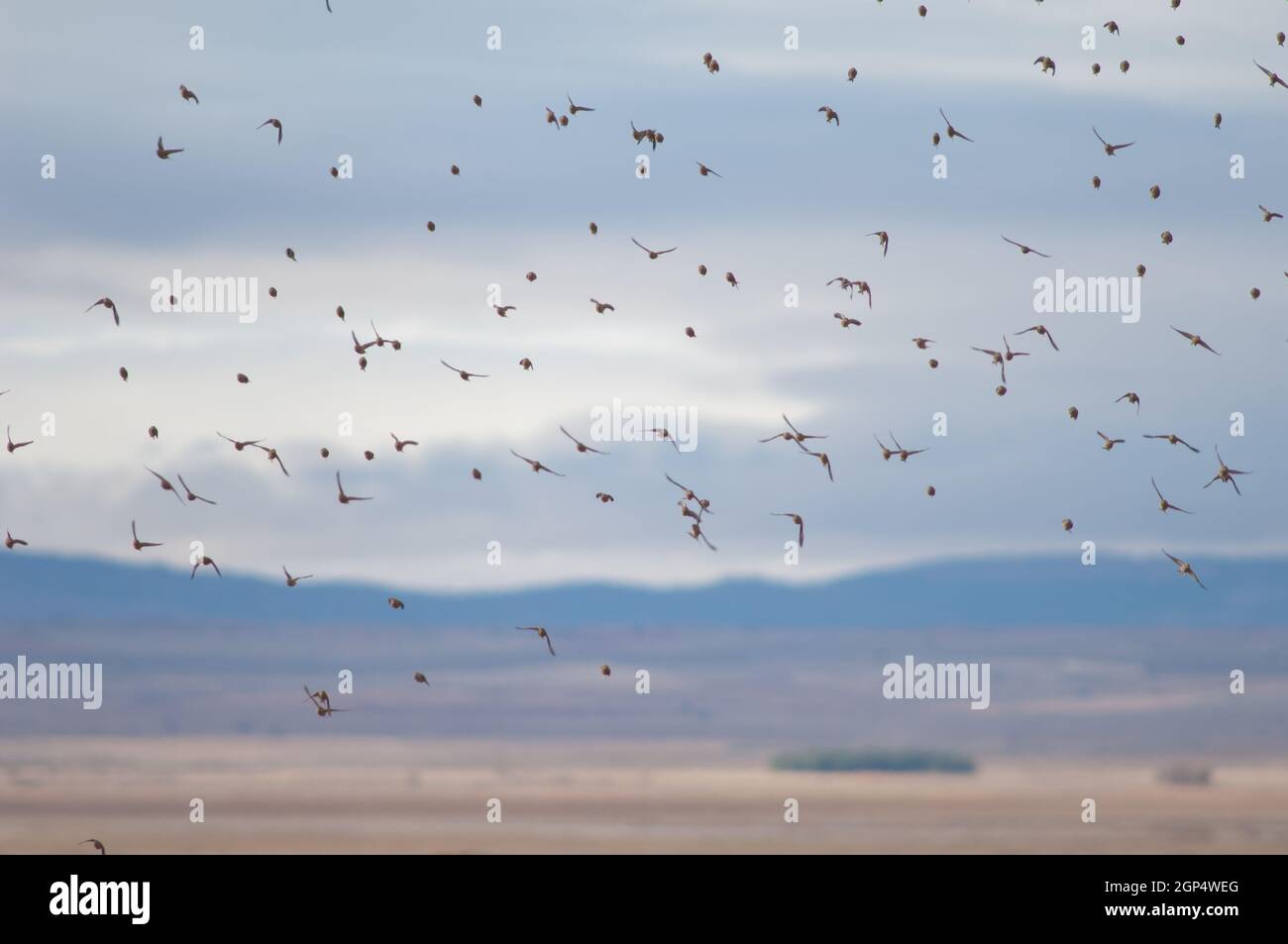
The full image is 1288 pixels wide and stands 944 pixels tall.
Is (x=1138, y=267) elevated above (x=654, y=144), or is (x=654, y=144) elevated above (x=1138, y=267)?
(x=654, y=144)

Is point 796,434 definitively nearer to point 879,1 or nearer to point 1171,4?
point 879,1

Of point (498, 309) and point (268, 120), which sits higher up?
point (268, 120)

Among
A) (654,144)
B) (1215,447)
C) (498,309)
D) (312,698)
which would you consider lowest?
(312,698)

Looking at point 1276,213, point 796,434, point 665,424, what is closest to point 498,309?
point 665,424
